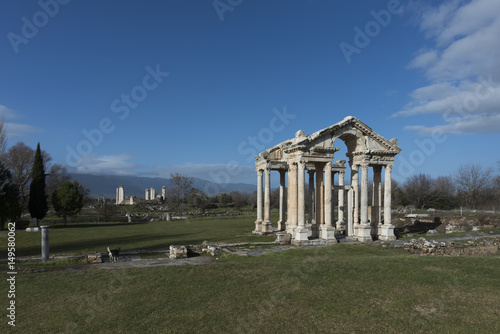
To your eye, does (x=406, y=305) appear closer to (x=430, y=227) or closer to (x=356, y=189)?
(x=356, y=189)

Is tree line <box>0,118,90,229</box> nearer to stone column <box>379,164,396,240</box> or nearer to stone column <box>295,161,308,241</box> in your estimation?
stone column <box>295,161,308,241</box>

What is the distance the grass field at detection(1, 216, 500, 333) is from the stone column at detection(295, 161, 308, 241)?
6.56 meters

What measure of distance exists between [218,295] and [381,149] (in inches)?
663

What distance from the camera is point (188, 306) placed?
26.4 feet

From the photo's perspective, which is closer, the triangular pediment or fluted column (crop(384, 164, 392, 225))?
the triangular pediment

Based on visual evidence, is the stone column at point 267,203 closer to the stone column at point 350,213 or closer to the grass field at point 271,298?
the stone column at point 350,213

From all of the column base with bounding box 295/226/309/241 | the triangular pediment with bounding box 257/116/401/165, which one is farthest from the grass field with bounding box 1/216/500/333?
the triangular pediment with bounding box 257/116/401/165

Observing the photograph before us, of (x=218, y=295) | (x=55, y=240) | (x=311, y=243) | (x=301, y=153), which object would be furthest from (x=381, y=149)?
(x=55, y=240)

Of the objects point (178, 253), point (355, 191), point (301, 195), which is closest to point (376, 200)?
point (355, 191)

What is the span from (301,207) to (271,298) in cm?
1169

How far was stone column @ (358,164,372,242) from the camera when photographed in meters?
21.0

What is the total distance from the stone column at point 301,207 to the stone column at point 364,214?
13.9ft

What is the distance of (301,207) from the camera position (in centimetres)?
1988

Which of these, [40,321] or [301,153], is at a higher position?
[301,153]
